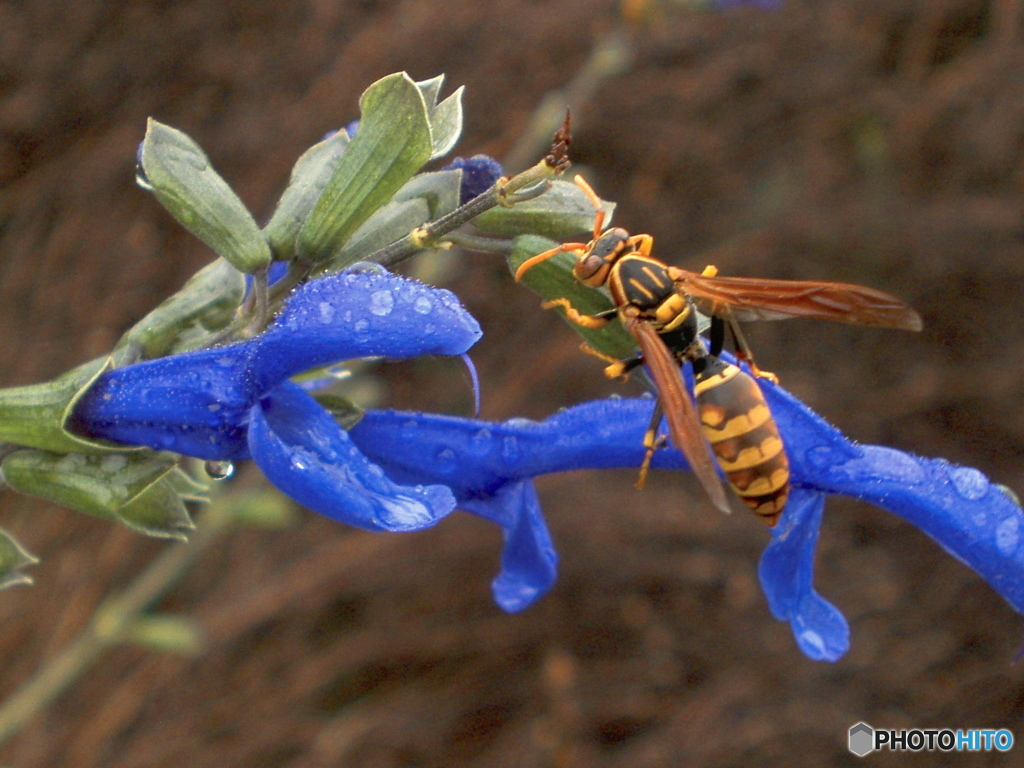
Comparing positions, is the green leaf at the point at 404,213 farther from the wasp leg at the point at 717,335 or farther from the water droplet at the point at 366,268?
the wasp leg at the point at 717,335

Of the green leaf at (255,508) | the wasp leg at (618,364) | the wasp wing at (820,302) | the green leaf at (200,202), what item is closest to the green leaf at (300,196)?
the green leaf at (200,202)

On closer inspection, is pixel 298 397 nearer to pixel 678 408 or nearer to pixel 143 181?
pixel 143 181

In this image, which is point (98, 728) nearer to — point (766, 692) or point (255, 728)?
point (255, 728)

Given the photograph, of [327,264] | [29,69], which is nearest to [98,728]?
[29,69]

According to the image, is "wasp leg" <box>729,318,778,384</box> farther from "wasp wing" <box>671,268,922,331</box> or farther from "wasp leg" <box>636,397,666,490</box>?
"wasp leg" <box>636,397,666,490</box>

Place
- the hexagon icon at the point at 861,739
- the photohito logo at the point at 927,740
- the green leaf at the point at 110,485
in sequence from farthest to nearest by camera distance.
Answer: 1. the photohito logo at the point at 927,740
2. the hexagon icon at the point at 861,739
3. the green leaf at the point at 110,485

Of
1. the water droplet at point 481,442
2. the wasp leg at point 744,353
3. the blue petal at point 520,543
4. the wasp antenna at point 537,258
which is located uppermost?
the wasp antenna at point 537,258

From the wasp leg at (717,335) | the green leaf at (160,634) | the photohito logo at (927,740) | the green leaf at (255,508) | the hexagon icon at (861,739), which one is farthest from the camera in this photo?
the photohito logo at (927,740)
